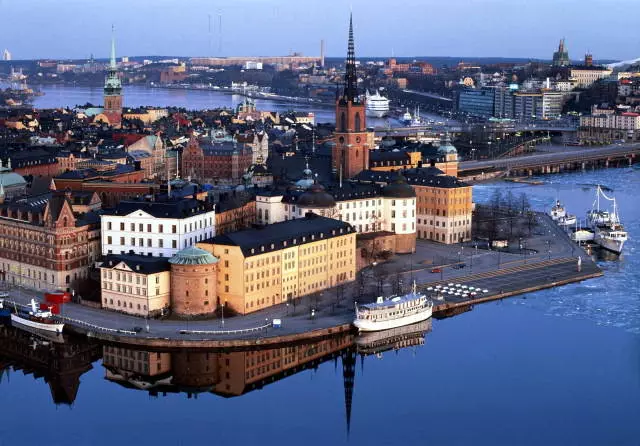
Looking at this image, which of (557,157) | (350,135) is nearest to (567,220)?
(350,135)

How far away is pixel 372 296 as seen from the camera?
29.4m

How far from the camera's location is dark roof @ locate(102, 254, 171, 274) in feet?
90.1

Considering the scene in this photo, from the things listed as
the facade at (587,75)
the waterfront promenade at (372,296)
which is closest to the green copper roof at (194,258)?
the waterfront promenade at (372,296)

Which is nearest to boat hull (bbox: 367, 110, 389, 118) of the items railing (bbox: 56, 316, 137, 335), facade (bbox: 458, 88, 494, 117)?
facade (bbox: 458, 88, 494, 117)

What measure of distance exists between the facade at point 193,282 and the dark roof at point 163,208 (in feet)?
11.3

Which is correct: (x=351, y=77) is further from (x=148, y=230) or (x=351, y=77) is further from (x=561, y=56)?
(x=561, y=56)

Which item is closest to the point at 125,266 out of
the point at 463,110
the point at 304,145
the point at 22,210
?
the point at 22,210

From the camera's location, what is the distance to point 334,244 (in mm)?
31062

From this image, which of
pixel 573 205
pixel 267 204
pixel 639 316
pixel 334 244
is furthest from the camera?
pixel 573 205

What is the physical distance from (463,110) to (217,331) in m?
93.1

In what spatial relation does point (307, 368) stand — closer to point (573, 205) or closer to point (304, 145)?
point (573, 205)

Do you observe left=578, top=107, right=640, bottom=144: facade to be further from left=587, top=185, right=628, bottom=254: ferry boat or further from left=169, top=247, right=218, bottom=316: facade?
left=169, top=247, right=218, bottom=316: facade

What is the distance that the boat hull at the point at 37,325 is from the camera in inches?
1064

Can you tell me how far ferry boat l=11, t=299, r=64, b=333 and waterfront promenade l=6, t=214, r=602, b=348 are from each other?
1.16 ft
